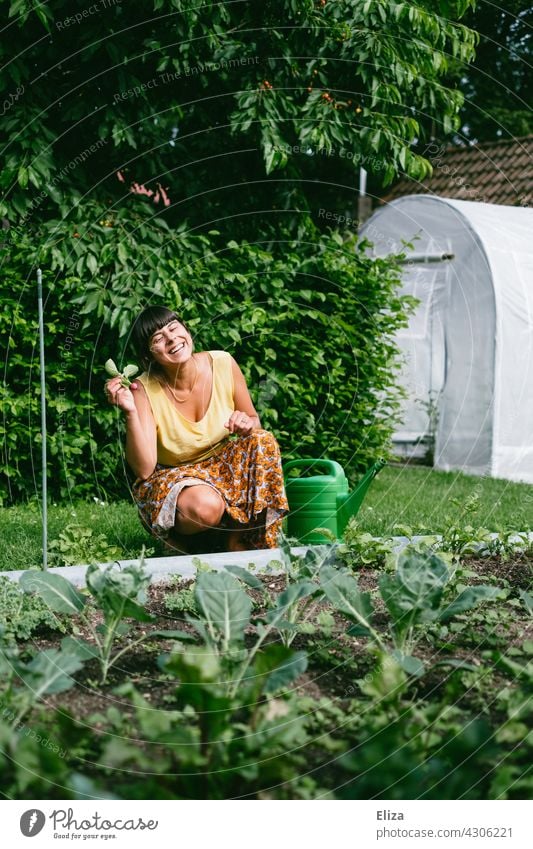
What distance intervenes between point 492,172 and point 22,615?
8996mm

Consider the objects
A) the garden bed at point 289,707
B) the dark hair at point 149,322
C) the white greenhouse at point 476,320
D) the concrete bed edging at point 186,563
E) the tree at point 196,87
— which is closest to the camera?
the garden bed at point 289,707

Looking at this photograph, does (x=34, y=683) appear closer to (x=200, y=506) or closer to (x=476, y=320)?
(x=200, y=506)

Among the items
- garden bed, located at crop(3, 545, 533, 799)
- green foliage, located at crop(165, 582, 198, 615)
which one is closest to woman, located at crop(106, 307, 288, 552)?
green foliage, located at crop(165, 582, 198, 615)

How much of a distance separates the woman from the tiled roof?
21.2ft

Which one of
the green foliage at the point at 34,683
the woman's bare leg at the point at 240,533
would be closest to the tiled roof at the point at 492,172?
the woman's bare leg at the point at 240,533

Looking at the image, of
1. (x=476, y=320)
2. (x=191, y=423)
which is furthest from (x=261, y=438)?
(x=476, y=320)

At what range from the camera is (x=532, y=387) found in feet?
23.7

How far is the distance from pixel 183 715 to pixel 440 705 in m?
0.52

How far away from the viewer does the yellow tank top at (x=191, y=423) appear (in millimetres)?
3562

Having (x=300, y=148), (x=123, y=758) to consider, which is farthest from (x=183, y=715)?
(x=300, y=148)

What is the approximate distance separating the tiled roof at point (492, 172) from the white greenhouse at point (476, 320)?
1594 millimetres

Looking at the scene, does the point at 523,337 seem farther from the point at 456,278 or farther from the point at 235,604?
the point at 235,604

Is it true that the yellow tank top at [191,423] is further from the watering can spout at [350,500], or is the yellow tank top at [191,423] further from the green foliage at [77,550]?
the watering can spout at [350,500]
